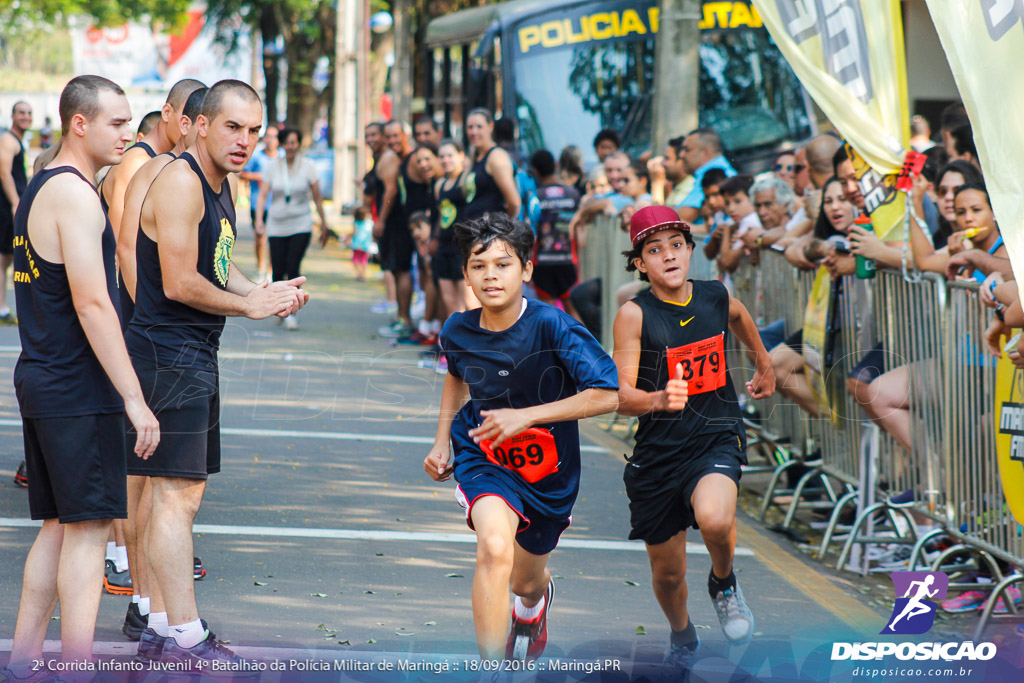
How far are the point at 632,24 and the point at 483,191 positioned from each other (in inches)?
186

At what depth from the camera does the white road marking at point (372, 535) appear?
20.4 ft

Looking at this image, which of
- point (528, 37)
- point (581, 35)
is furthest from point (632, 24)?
point (528, 37)

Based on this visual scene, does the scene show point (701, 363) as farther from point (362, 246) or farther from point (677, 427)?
point (362, 246)

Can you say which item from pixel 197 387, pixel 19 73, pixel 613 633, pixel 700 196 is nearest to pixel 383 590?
pixel 613 633

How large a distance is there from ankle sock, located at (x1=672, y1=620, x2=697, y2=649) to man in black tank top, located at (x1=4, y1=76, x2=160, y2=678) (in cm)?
214

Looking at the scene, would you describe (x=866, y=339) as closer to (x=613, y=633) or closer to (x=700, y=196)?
(x=613, y=633)

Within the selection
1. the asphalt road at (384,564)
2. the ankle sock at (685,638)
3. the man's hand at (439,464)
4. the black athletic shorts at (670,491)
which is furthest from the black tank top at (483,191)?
the man's hand at (439,464)

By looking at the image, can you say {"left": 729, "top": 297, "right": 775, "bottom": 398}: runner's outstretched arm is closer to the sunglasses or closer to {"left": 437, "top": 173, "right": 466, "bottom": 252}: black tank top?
the sunglasses

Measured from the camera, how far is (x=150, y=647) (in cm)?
449

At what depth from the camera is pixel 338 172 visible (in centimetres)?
3158

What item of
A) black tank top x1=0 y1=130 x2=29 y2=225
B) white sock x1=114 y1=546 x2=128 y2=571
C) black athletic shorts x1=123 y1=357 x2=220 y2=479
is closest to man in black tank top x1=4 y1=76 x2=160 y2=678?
black athletic shorts x1=123 y1=357 x2=220 y2=479

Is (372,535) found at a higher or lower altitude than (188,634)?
lower

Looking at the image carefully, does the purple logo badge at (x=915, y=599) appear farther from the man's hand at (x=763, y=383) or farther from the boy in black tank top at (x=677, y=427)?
the man's hand at (x=763, y=383)

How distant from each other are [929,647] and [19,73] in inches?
2634
